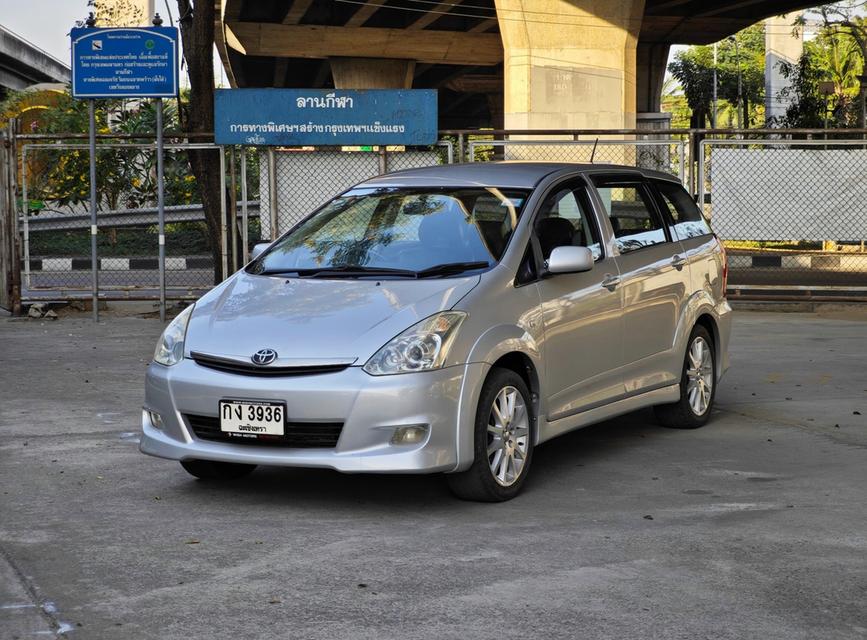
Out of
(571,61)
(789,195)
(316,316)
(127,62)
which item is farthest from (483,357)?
(571,61)

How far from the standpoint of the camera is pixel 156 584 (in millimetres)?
4828

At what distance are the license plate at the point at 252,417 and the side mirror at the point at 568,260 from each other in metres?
1.64

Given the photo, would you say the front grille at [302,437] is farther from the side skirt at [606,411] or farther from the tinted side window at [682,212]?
the tinted side window at [682,212]

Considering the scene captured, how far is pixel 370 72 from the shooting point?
38.4 m

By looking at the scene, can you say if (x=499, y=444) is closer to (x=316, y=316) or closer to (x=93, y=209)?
(x=316, y=316)

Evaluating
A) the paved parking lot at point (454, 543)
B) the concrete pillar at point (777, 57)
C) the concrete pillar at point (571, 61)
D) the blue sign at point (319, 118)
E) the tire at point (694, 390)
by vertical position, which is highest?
the concrete pillar at point (777, 57)

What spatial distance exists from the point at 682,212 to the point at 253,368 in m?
3.68

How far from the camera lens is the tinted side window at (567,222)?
6965mm

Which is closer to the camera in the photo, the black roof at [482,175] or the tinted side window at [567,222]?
the tinted side window at [567,222]

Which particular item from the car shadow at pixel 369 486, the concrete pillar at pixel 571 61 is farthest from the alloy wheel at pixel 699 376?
the concrete pillar at pixel 571 61

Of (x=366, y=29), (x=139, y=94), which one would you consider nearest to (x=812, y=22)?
(x=366, y=29)

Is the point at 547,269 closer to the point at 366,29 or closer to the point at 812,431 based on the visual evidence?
the point at 812,431

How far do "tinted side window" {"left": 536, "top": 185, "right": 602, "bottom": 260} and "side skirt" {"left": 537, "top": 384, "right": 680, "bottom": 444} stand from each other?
32.9 inches

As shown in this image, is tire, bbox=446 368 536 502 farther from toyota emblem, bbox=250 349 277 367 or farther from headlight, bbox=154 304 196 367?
headlight, bbox=154 304 196 367
